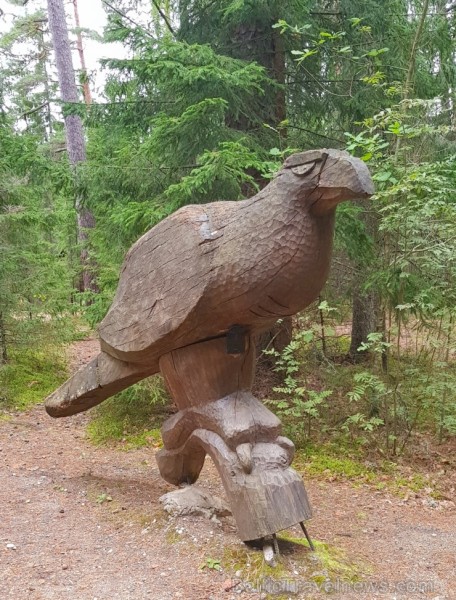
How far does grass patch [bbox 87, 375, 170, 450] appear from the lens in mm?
6320

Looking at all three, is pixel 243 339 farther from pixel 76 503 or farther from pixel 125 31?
pixel 125 31

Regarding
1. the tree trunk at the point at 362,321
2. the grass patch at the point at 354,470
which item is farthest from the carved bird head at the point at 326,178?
the tree trunk at the point at 362,321

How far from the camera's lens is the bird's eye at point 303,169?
109 inches

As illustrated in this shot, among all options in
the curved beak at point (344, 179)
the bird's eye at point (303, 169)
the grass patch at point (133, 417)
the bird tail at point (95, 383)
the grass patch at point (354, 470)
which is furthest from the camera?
the grass patch at point (133, 417)

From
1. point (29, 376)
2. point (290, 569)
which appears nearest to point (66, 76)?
point (29, 376)

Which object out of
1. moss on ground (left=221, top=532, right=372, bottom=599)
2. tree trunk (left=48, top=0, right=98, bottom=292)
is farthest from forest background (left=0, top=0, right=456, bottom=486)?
tree trunk (left=48, top=0, right=98, bottom=292)

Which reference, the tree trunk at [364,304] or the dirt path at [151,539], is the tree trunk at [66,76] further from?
the dirt path at [151,539]

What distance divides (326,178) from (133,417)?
4.94 metres

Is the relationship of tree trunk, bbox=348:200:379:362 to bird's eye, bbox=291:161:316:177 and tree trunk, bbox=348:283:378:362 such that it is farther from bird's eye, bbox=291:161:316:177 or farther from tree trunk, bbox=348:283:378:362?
bird's eye, bbox=291:161:316:177

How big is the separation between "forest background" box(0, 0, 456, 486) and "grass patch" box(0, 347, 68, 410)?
0.16ft

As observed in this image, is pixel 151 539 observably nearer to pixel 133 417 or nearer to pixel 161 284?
pixel 161 284

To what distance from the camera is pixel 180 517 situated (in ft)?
11.8

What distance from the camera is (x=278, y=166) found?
16.8 ft

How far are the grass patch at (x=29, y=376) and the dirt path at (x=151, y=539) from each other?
1.97m
